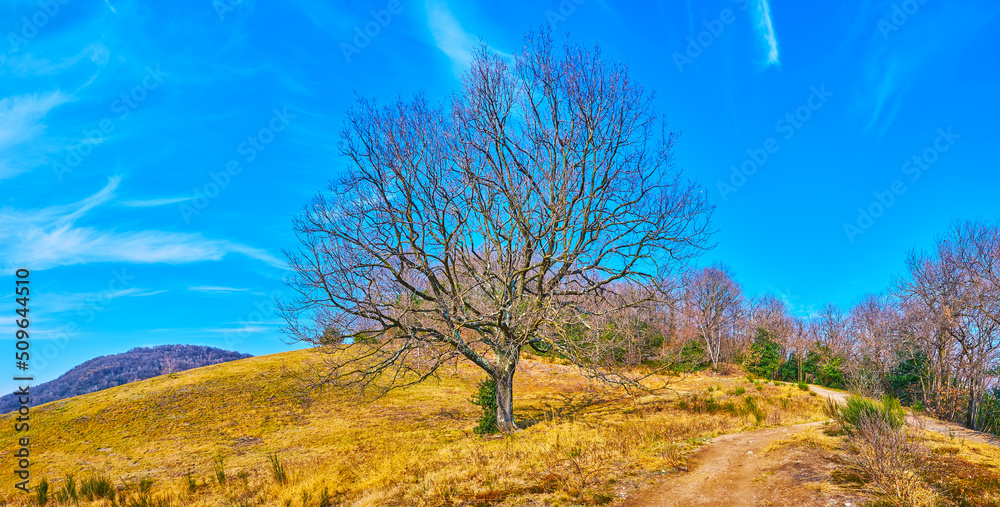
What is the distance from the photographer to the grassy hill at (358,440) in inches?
311

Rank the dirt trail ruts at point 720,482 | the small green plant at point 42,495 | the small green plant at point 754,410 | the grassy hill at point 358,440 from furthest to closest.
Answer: the small green plant at point 754,410 < the small green plant at point 42,495 < the grassy hill at point 358,440 < the dirt trail ruts at point 720,482

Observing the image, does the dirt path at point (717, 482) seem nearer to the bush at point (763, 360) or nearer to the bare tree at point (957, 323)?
the bare tree at point (957, 323)

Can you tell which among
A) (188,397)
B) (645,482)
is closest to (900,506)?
(645,482)

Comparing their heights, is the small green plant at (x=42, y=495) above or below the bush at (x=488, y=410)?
below

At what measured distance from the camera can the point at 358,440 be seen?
1448cm

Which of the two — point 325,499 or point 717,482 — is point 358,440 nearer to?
point 325,499

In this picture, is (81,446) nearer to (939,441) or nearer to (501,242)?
(501,242)

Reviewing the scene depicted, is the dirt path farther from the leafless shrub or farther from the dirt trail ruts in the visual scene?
the leafless shrub

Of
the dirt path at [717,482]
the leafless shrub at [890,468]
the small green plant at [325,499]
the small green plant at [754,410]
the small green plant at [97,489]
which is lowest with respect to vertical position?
the small green plant at [97,489]

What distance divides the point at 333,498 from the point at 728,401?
627 inches

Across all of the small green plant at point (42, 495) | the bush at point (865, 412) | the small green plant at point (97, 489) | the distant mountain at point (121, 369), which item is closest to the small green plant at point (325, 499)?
the small green plant at point (97, 489)

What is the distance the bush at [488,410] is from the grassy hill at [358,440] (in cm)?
80

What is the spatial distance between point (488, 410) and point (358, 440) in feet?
15.1

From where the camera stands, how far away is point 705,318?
1713 inches
